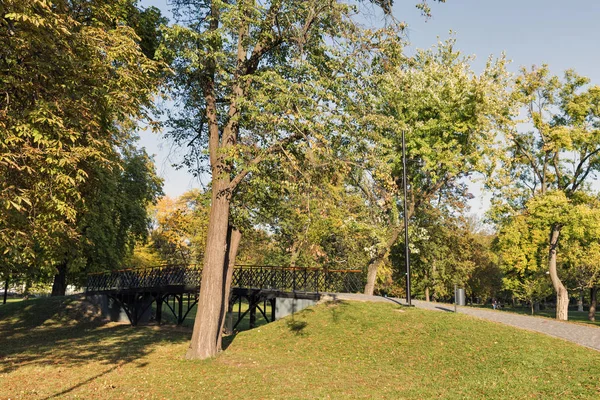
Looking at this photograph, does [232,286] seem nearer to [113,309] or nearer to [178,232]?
[113,309]

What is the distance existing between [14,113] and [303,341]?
11597 mm

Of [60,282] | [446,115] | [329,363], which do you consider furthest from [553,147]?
[60,282]

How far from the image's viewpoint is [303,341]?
50.2 ft

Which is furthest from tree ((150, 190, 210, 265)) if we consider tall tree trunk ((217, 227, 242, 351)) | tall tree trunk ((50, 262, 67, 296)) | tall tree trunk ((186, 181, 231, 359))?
tall tree trunk ((186, 181, 231, 359))

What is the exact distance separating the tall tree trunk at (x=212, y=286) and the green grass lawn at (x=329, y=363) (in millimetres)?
579

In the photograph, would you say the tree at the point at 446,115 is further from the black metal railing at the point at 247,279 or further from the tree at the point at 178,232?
the tree at the point at 178,232

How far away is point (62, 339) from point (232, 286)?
311 inches

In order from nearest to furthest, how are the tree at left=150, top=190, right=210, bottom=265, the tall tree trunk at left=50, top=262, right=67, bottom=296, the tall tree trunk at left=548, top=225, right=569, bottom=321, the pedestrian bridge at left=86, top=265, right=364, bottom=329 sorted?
the pedestrian bridge at left=86, top=265, right=364, bottom=329, the tall tree trunk at left=548, top=225, right=569, bottom=321, the tall tree trunk at left=50, top=262, right=67, bottom=296, the tree at left=150, top=190, right=210, bottom=265

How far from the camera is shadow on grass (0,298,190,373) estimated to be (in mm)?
12617

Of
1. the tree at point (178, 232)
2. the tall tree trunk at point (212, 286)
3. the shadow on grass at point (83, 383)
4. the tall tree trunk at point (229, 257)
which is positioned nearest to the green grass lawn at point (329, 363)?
the shadow on grass at point (83, 383)

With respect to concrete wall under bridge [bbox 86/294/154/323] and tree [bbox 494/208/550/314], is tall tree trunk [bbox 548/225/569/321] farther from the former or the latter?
concrete wall under bridge [bbox 86/294/154/323]

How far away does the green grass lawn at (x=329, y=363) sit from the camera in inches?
344

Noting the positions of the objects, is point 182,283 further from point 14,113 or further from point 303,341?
point 14,113

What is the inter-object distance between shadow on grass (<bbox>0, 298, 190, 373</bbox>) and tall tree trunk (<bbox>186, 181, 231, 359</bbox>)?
2218 mm
